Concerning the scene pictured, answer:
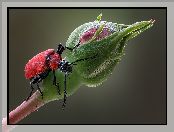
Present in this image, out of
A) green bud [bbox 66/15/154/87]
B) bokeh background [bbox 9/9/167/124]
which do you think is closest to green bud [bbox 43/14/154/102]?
green bud [bbox 66/15/154/87]

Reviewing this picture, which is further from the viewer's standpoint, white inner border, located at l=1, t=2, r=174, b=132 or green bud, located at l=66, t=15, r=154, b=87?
white inner border, located at l=1, t=2, r=174, b=132

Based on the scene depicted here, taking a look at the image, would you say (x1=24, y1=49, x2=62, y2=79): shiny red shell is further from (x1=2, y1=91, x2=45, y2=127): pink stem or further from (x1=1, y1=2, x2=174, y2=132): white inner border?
(x1=1, y1=2, x2=174, y2=132): white inner border

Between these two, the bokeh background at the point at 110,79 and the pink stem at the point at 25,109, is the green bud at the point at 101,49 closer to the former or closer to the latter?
the pink stem at the point at 25,109

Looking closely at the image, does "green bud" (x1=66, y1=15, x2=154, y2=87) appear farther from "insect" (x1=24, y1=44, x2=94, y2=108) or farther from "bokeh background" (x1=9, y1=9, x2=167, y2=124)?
"bokeh background" (x1=9, y1=9, x2=167, y2=124)

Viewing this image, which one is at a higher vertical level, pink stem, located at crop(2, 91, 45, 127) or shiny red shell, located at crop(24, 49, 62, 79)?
shiny red shell, located at crop(24, 49, 62, 79)

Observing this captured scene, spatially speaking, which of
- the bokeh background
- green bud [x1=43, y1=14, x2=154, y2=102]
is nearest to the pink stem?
green bud [x1=43, y1=14, x2=154, y2=102]

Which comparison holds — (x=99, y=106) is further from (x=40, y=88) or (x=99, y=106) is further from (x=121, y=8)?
(x=40, y=88)

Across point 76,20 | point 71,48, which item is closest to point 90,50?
point 71,48
